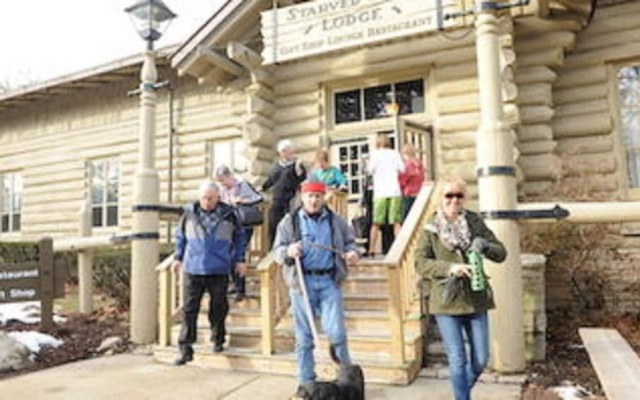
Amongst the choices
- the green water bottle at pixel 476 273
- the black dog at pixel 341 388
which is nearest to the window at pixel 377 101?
the green water bottle at pixel 476 273

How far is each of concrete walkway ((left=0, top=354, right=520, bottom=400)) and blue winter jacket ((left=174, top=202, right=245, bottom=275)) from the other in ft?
3.34

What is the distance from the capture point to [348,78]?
9781 millimetres

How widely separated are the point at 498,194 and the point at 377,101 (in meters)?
4.91

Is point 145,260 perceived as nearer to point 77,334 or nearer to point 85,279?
point 77,334

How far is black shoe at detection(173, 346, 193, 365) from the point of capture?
5746 mm

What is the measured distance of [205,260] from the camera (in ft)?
18.7

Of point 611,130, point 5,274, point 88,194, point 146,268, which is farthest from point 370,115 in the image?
point 88,194

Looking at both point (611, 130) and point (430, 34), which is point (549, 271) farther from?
point (430, 34)

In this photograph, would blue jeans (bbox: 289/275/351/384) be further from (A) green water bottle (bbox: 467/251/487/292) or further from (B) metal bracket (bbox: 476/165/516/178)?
(B) metal bracket (bbox: 476/165/516/178)

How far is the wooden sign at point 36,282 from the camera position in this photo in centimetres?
725

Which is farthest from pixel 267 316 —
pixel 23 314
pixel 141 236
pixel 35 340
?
pixel 23 314

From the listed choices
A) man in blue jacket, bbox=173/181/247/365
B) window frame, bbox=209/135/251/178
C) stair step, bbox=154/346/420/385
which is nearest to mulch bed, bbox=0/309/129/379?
stair step, bbox=154/346/420/385

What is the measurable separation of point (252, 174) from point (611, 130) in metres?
5.64

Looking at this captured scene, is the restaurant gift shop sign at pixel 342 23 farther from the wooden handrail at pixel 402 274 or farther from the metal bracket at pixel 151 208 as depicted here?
the metal bracket at pixel 151 208
